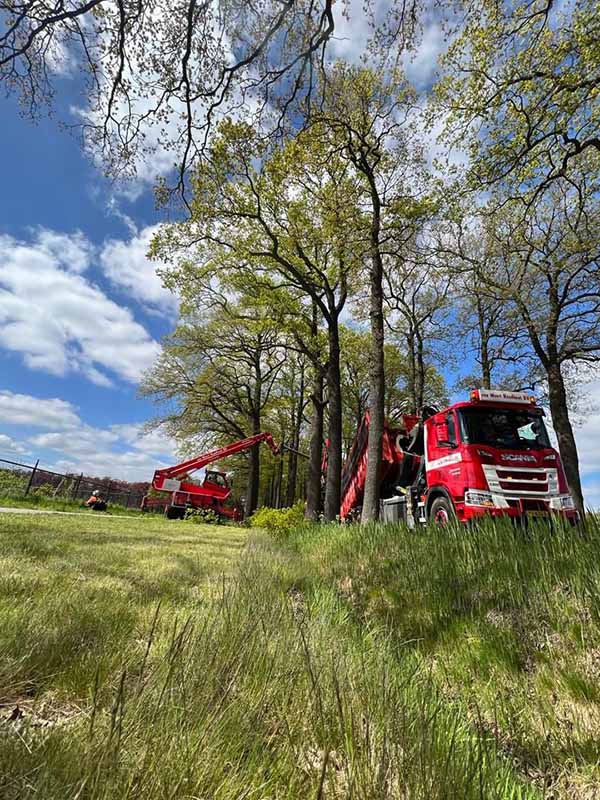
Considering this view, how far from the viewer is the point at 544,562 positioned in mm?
3396

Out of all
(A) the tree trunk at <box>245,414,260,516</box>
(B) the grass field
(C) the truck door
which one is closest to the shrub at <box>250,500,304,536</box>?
(C) the truck door

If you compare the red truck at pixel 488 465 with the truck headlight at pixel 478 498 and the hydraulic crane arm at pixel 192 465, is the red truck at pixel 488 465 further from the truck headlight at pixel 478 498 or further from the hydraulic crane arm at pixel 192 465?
the hydraulic crane arm at pixel 192 465

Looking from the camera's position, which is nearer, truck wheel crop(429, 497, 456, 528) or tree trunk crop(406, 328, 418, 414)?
truck wheel crop(429, 497, 456, 528)

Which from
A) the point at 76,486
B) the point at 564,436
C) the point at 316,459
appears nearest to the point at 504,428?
the point at 564,436

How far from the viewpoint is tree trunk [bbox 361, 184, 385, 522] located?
8.95m

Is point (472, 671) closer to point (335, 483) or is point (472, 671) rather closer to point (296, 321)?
point (335, 483)

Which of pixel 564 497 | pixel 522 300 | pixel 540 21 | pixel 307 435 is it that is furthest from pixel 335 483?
pixel 307 435

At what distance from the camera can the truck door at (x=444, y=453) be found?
311 inches

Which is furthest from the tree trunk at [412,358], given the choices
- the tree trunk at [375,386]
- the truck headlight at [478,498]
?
the truck headlight at [478,498]

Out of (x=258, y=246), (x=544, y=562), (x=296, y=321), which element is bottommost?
(x=544, y=562)

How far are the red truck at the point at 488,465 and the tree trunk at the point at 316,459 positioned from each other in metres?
4.78

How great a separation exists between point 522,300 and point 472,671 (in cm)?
1215

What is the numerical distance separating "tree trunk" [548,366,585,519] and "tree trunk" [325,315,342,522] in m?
6.98

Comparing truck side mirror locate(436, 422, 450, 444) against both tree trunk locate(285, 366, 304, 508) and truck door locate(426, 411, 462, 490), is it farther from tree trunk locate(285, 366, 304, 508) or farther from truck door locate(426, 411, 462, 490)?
tree trunk locate(285, 366, 304, 508)
